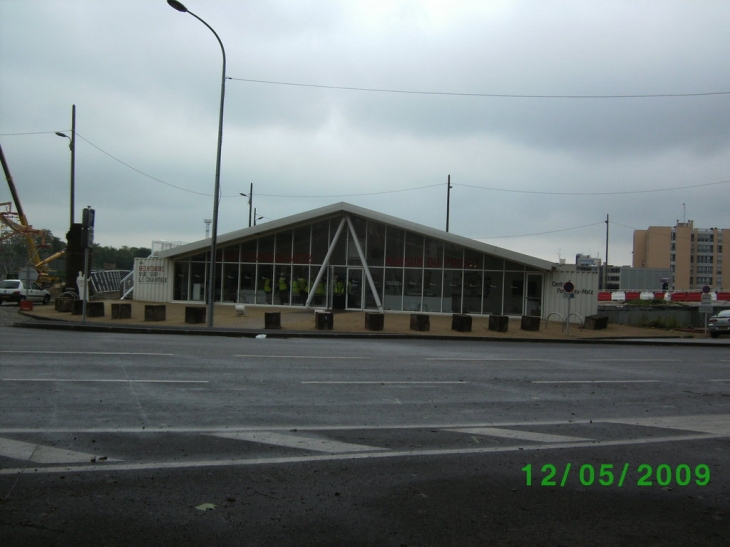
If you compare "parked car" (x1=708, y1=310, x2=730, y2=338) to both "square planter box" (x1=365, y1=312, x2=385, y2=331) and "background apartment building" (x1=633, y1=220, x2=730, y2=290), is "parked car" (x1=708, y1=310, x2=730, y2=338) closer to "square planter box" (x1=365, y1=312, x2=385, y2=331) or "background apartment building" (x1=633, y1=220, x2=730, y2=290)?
"square planter box" (x1=365, y1=312, x2=385, y2=331)

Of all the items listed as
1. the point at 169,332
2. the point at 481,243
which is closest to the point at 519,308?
the point at 481,243

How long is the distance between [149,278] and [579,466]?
33.1 metres

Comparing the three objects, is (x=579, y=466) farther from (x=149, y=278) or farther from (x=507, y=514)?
(x=149, y=278)

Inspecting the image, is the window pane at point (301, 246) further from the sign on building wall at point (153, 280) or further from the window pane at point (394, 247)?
the sign on building wall at point (153, 280)

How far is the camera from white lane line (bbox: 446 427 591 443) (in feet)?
23.8

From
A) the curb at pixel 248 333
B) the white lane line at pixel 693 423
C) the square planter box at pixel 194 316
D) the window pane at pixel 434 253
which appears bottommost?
the curb at pixel 248 333

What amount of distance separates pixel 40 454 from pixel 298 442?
247 centimetres

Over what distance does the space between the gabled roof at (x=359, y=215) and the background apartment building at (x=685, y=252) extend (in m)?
70.5

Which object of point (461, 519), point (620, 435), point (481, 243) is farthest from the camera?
point (481, 243)

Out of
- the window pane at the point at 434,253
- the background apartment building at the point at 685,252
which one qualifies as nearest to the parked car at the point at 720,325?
the window pane at the point at 434,253

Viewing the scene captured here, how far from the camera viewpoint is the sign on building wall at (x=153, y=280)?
117ft

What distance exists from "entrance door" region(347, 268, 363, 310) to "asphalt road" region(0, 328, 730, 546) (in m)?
21.3

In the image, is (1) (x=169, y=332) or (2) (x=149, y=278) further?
(2) (x=149, y=278)

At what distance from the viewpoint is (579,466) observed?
6215mm
